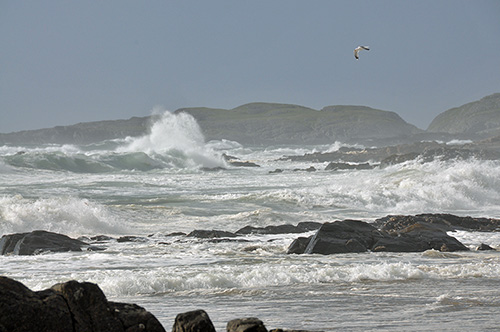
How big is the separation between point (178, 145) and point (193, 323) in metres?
53.4

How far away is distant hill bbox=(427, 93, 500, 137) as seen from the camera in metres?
140

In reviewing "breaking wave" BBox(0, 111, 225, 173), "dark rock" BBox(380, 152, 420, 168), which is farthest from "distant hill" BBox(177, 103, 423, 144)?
"dark rock" BBox(380, 152, 420, 168)

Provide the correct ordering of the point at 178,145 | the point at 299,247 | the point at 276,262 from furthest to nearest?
the point at 178,145
the point at 299,247
the point at 276,262

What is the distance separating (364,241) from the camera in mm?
10859

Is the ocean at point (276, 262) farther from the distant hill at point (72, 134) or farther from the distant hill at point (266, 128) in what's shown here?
the distant hill at point (72, 134)

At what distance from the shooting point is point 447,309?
20.2ft

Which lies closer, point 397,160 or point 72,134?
point 397,160

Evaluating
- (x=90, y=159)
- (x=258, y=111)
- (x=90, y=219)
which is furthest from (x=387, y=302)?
Result: (x=258, y=111)

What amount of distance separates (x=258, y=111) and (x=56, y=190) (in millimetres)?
160879

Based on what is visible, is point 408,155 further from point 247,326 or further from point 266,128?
point 266,128

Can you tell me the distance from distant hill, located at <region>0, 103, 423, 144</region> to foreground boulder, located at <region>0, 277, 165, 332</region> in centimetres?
12067

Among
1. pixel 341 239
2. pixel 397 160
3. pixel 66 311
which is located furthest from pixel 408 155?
pixel 66 311

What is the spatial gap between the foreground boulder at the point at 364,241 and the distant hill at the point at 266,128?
370ft

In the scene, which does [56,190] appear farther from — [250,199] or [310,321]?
[310,321]
